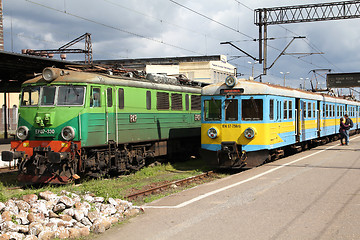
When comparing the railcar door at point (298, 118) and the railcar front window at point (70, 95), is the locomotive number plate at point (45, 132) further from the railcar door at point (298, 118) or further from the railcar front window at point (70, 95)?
the railcar door at point (298, 118)

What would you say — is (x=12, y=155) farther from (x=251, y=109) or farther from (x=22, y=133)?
(x=251, y=109)

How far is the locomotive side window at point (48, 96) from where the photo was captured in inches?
484

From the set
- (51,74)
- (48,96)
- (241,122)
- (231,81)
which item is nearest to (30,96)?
(48,96)

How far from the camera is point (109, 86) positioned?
13023mm

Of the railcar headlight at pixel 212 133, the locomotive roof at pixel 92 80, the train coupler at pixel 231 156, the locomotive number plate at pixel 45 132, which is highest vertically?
the locomotive roof at pixel 92 80

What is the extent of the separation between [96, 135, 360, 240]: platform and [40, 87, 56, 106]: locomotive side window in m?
5.10

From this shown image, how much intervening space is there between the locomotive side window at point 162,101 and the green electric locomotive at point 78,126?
83 cm

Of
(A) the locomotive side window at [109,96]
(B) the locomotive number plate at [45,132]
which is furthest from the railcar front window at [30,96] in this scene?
(A) the locomotive side window at [109,96]

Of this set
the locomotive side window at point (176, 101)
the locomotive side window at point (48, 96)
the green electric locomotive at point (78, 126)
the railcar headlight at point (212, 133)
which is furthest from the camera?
the locomotive side window at point (176, 101)

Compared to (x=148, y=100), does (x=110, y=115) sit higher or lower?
lower

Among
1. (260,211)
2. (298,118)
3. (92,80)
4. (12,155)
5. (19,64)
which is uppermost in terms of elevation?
(19,64)

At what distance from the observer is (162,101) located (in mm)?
16047

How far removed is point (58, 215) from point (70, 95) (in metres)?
5.70

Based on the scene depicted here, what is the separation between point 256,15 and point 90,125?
1472 centimetres
